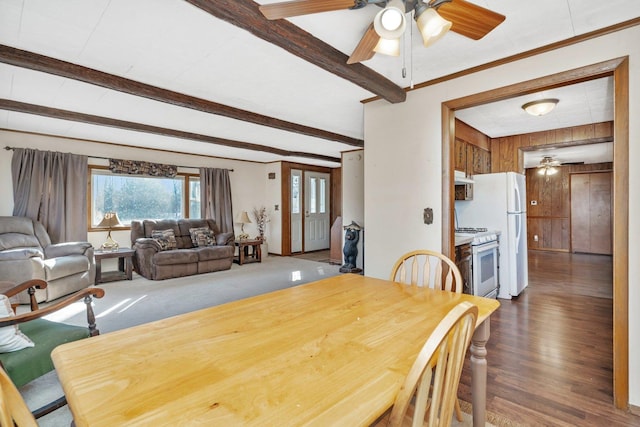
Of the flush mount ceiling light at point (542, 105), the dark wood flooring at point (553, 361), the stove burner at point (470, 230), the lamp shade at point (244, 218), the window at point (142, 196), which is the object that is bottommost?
the dark wood flooring at point (553, 361)

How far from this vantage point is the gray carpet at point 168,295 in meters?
2.15

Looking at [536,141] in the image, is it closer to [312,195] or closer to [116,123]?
[312,195]

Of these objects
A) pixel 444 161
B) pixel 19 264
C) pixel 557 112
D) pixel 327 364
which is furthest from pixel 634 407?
pixel 19 264

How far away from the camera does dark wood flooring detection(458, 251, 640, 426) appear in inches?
72.9

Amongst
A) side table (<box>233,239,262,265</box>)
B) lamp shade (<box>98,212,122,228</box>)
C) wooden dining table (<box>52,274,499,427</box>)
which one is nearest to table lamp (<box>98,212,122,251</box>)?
lamp shade (<box>98,212,122,228</box>)

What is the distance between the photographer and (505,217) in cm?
416

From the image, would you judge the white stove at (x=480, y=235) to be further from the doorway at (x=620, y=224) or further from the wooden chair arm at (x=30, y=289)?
the wooden chair arm at (x=30, y=289)

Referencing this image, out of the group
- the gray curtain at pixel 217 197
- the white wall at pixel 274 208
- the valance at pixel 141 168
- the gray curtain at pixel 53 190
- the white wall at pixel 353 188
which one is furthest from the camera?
the white wall at pixel 274 208

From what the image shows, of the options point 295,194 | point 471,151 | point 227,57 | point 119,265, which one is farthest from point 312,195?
point 227,57

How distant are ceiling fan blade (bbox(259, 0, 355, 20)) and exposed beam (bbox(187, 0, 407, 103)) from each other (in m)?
0.31

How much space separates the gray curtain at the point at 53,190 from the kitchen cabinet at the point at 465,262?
220 inches

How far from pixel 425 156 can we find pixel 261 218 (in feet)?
18.0

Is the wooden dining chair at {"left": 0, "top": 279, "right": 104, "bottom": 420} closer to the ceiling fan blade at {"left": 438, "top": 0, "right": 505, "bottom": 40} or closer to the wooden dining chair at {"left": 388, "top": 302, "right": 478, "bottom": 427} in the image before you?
the wooden dining chair at {"left": 388, "top": 302, "right": 478, "bottom": 427}

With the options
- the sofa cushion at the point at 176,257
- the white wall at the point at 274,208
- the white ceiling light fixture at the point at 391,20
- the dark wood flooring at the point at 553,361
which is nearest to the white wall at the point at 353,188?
the white wall at the point at 274,208
